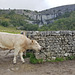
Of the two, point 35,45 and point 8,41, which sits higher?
point 8,41

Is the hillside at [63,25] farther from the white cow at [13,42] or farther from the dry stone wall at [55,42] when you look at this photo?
the white cow at [13,42]

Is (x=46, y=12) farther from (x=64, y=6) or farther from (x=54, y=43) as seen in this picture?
(x=54, y=43)

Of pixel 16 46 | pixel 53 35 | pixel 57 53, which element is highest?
pixel 53 35

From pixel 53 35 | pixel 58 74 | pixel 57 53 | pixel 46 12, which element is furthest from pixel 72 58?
pixel 46 12

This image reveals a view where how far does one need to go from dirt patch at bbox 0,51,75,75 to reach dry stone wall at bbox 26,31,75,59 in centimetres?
68

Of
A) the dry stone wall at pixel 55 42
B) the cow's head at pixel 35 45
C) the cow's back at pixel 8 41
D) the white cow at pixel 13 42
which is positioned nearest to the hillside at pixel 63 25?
the dry stone wall at pixel 55 42

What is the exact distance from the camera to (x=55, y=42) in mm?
8969

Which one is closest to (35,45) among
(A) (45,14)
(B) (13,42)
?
(B) (13,42)

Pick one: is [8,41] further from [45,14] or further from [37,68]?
[45,14]

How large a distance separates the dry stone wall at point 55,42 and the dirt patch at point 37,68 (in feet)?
2.24

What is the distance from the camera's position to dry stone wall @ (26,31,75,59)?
8828 millimetres

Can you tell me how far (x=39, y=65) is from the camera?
7984 millimetres

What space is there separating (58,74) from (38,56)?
2326mm

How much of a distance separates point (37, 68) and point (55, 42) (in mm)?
2365
